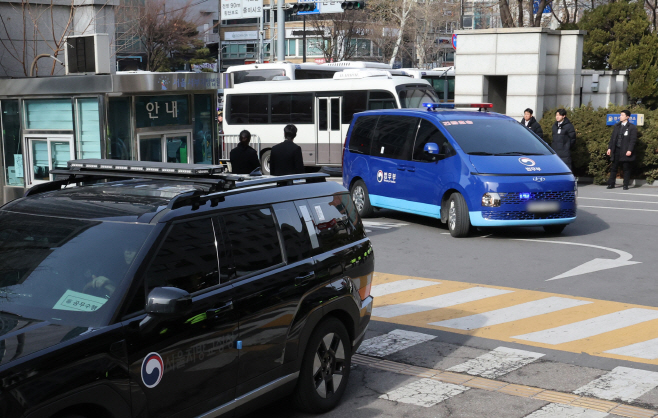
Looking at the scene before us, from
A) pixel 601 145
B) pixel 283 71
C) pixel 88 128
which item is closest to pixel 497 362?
pixel 88 128

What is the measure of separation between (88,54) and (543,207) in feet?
25.7

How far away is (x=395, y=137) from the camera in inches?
578

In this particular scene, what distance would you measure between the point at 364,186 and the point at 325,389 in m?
9.83

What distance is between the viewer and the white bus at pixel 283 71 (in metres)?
29.7

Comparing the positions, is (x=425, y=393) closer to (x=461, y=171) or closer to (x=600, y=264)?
(x=600, y=264)

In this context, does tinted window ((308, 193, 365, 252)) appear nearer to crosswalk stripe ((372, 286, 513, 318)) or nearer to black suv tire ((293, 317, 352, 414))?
black suv tire ((293, 317, 352, 414))

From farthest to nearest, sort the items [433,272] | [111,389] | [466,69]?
[466,69]
[433,272]
[111,389]

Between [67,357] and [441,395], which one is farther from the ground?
[67,357]

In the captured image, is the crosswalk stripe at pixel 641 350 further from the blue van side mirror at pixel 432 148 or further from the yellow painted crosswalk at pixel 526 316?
the blue van side mirror at pixel 432 148

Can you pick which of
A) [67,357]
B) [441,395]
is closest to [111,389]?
[67,357]

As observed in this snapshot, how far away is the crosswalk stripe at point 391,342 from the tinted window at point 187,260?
9.83 feet

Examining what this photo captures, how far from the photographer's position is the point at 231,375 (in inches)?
190

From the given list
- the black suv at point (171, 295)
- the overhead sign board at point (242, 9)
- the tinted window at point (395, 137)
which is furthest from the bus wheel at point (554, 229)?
the overhead sign board at point (242, 9)

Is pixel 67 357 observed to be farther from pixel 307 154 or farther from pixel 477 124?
pixel 307 154
